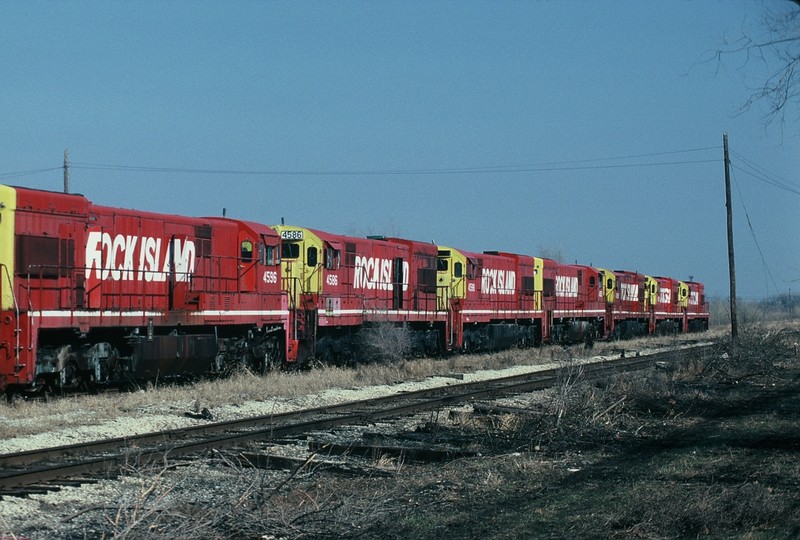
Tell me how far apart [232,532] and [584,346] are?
36.2 m

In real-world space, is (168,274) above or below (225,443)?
above

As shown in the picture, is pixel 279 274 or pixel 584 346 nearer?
pixel 279 274

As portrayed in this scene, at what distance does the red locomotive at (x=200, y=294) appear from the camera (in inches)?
677

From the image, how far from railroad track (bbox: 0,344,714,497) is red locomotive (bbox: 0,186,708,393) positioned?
4.65 m

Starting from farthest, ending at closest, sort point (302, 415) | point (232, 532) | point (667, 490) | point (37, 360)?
1. point (37, 360)
2. point (302, 415)
3. point (667, 490)
4. point (232, 532)

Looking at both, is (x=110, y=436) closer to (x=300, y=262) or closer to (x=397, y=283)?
(x=300, y=262)

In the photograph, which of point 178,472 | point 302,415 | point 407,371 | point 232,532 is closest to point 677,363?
point 407,371

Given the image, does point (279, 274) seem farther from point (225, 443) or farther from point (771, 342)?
point (771, 342)

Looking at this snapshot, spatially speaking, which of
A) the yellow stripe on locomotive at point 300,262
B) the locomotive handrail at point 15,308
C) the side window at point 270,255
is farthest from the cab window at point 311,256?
the locomotive handrail at point 15,308

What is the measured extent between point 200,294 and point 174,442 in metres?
9.27

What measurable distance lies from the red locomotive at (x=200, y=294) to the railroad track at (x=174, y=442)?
4649 mm

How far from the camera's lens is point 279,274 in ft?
81.5

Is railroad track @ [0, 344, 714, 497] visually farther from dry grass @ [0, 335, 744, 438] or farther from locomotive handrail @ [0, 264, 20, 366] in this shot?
locomotive handrail @ [0, 264, 20, 366]

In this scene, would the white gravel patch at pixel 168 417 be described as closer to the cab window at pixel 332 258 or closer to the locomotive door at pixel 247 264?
the locomotive door at pixel 247 264
